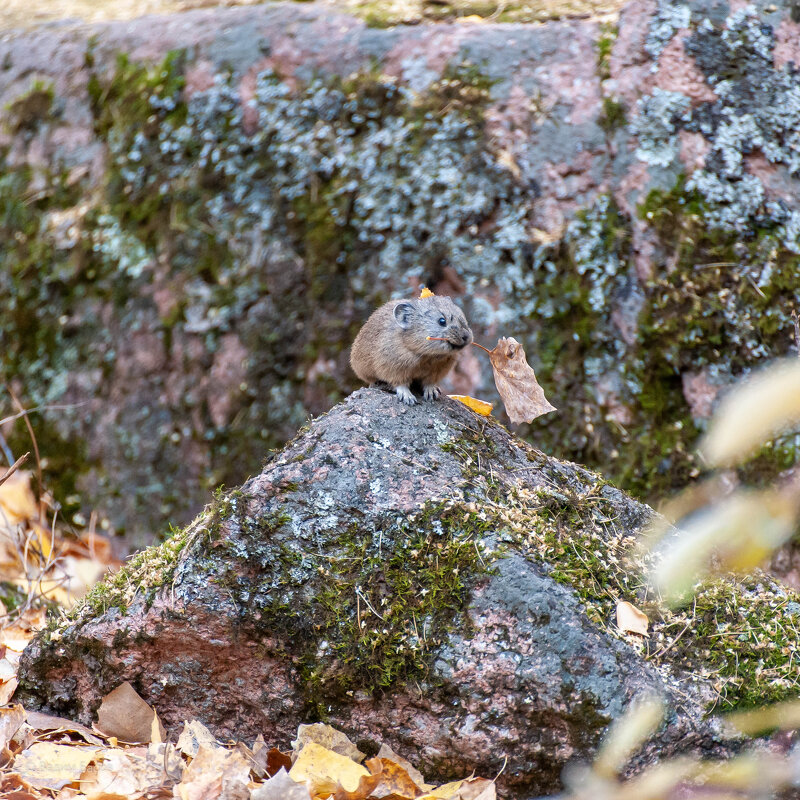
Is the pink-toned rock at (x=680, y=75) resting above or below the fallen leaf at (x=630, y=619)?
above

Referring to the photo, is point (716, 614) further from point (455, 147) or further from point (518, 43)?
point (518, 43)

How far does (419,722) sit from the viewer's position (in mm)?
3381

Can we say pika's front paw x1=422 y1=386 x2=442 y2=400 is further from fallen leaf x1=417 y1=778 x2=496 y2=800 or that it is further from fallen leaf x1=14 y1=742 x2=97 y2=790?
fallen leaf x1=14 y1=742 x2=97 y2=790

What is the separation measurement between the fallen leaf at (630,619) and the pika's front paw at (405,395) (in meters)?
1.38

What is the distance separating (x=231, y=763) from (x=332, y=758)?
399mm

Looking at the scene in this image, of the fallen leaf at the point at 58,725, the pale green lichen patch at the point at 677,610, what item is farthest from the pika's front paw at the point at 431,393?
the fallen leaf at the point at 58,725

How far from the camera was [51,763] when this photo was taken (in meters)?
3.34

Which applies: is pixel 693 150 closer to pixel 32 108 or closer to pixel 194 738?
pixel 194 738

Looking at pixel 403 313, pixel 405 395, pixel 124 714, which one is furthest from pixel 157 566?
pixel 403 313

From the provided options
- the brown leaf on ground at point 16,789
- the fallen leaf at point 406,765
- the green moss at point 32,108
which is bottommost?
the fallen leaf at point 406,765

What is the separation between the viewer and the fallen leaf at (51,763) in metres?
3.25

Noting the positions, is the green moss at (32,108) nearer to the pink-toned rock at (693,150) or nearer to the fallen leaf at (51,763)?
the pink-toned rock at (693,150)

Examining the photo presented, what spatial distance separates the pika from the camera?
4.95m

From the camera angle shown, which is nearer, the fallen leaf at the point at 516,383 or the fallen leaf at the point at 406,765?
the fallen leaf at the point at 406,765
